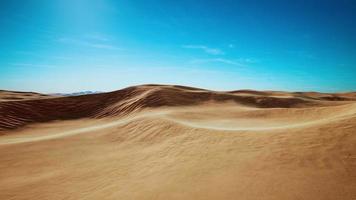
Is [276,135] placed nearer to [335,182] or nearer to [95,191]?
[335,182]

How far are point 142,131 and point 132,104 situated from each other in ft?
32.6

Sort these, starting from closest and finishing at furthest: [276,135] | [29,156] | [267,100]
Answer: [276,135] < [29,156] < [267,100]

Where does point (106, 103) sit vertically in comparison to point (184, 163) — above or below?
above

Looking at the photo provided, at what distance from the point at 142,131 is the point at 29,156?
4.97 m

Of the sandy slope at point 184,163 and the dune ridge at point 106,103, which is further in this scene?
the dune ridge at point 106,103

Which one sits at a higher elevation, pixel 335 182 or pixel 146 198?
pixel 335 182

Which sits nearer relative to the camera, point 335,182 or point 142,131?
point 335,182

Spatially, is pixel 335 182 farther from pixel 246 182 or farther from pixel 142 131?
pixel 142 131

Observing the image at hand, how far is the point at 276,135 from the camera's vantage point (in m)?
7.99

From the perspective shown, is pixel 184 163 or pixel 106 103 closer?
pixel 184 163

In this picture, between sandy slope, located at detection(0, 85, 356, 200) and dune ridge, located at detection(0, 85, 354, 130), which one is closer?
sandy slope, located at detection(0, 85, 356, 200)

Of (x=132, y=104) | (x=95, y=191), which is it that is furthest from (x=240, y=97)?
(x=95, y=191)

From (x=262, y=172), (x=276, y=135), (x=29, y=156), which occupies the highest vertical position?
(x=276, y=135)

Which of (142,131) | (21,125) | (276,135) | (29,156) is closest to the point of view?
(276,135)
